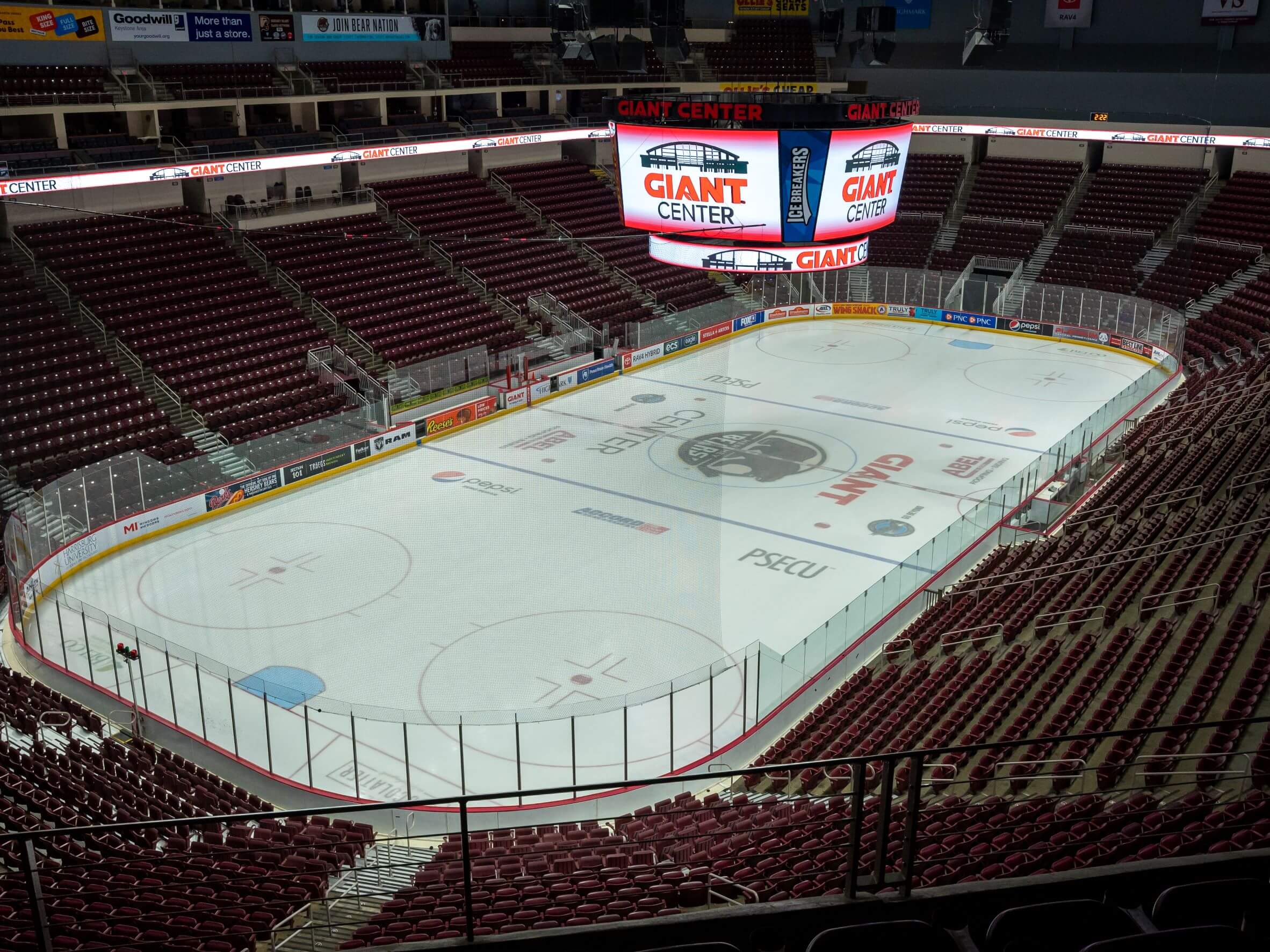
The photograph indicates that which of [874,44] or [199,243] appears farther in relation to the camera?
[874,44]

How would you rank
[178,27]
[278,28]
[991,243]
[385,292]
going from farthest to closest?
[991,243] < [278,28] < [385,292] < [178,27]

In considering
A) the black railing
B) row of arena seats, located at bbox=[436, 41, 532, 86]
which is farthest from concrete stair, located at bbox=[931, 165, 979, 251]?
the black railing

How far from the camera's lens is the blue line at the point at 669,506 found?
2152cm

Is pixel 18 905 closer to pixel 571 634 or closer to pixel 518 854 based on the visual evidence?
pixel 518 854

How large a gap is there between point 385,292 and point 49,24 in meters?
10.9

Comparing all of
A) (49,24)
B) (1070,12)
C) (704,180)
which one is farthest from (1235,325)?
(49,24)

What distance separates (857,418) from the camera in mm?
30312

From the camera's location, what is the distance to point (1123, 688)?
44.2 ft

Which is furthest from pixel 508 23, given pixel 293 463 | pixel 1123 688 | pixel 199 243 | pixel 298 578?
pixel 1123 688

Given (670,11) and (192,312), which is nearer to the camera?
(192,312)

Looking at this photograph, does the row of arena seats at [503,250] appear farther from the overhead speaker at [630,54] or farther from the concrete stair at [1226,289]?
the concrete stair at [1226,289]

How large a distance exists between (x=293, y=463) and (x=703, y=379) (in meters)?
13.5

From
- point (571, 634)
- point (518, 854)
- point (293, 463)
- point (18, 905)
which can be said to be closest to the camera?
point (18, 905)

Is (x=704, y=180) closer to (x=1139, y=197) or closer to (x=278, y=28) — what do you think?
(x=278, y=28)
